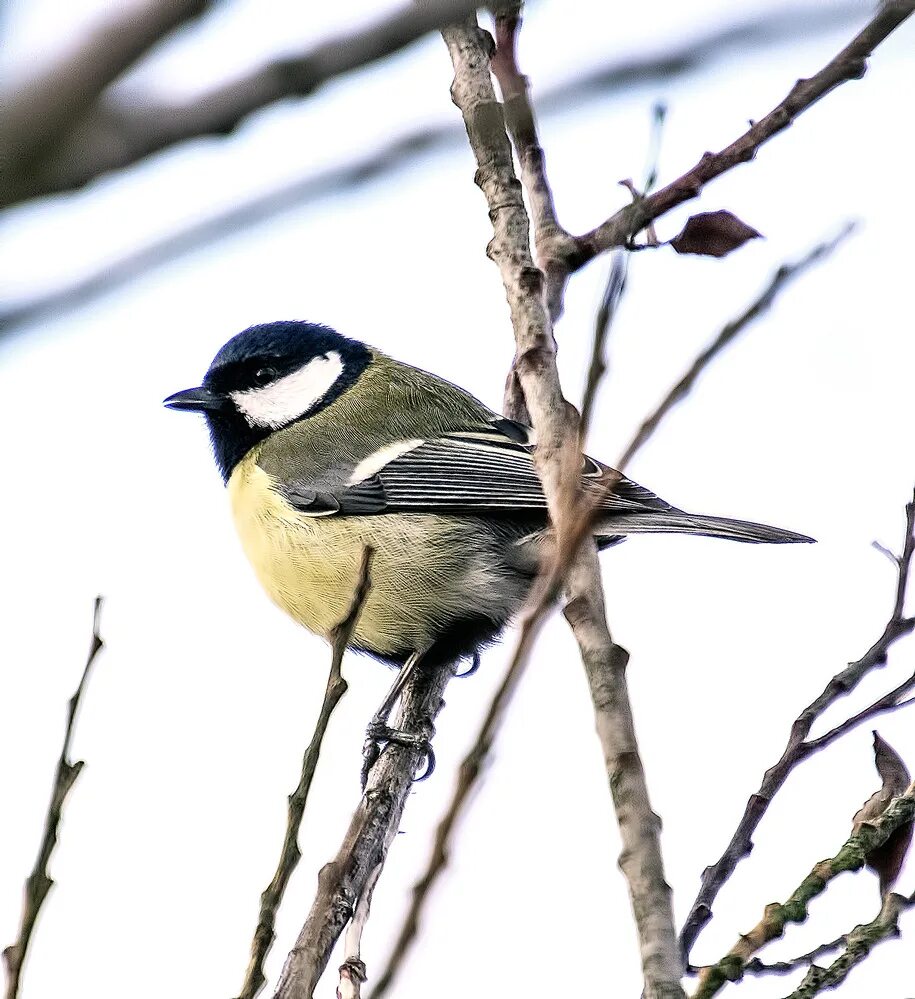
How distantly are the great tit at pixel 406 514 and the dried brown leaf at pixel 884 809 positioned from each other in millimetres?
1190

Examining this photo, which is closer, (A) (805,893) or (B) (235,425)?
(A) (805,893)

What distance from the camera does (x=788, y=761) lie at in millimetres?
2102

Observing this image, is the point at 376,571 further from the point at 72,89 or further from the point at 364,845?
the point at 72,89

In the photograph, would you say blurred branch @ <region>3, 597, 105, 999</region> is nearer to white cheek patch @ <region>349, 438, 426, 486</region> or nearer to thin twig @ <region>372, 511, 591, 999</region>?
thin twig @ <region>372, 511, 591, 999</region>

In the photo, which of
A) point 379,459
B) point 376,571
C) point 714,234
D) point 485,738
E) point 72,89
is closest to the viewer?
point 72,89

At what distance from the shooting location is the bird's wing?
3814 millimetres

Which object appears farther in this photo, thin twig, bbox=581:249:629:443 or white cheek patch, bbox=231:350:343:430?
white cheek patch, bbox=231:350:343:430

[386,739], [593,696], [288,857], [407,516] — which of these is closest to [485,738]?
[593,696]

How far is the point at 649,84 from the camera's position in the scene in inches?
42.3

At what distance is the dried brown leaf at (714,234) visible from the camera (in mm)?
2574

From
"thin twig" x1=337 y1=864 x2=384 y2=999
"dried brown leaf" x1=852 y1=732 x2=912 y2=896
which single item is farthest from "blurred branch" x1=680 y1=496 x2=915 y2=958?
"thin twig" x1=337 y1=864 x2=384 y2=999

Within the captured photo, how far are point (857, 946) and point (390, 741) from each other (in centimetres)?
167

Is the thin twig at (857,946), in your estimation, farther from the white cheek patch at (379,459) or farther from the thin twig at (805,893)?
the white cheek patch at (379,459)

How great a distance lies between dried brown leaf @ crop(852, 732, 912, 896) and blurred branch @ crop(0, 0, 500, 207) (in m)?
1.73
